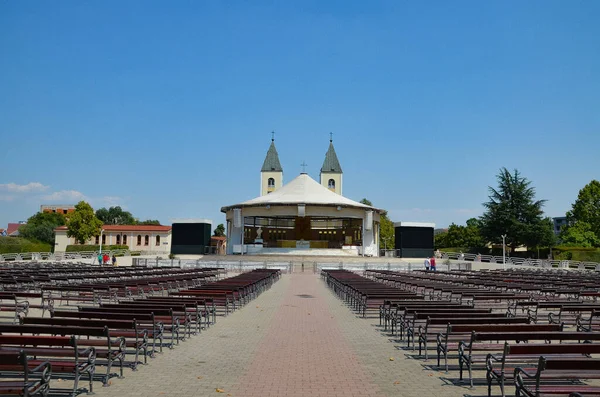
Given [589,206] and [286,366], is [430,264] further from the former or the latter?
[589,206]

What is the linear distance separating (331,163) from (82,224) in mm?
52253

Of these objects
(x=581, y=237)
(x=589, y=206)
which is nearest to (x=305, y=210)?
(x=581, y=237)

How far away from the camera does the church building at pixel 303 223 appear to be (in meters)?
55.4

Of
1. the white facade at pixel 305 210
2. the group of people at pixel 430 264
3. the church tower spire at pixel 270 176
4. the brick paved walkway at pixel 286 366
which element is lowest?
the brick paved walkway at pixel 286 366

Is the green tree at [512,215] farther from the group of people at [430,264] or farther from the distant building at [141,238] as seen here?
the distant building at [141,238]

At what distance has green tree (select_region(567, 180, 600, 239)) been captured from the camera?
65.5m

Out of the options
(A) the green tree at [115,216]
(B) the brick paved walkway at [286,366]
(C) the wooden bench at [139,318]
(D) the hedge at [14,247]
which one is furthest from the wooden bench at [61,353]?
(A) the green tree at [115,216]

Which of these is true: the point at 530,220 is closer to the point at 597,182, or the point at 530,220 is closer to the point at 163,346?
the point at 597,182

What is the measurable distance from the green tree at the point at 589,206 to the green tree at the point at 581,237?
1.23 meters

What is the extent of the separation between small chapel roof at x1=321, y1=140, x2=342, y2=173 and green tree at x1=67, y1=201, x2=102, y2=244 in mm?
48615

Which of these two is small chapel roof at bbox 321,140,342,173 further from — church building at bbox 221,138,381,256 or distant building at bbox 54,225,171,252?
distant building at bbox 54,225,171,252

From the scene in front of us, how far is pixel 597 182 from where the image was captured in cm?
6712

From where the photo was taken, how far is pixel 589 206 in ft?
219

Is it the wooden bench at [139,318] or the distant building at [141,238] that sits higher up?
the distant building at [141,238]
